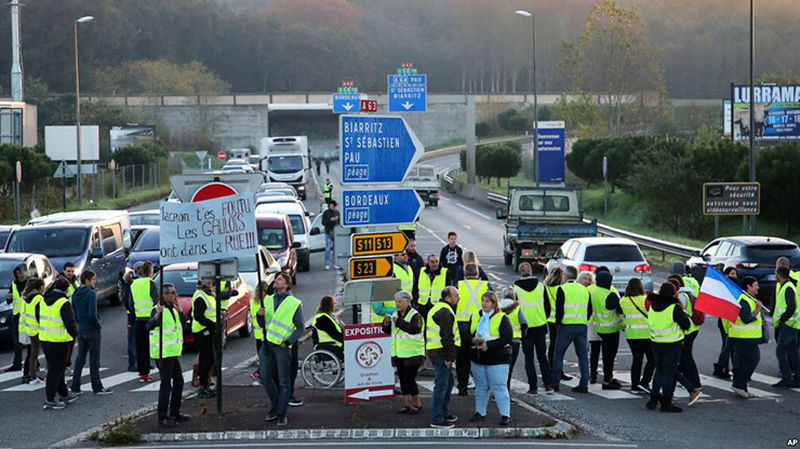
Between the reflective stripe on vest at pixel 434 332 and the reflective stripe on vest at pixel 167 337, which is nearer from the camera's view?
the reflective stripe on vest at pixel 434 332

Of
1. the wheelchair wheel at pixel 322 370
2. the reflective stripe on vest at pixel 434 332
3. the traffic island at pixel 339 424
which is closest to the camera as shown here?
the traffic island at pixel 339 424

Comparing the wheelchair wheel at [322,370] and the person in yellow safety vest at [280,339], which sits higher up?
the person in yellow safety vest at [280,339]

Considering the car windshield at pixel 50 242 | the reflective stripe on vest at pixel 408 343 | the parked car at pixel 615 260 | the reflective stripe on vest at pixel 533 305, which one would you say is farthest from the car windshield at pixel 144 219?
the reflective stripe on vest at pixel 408 343

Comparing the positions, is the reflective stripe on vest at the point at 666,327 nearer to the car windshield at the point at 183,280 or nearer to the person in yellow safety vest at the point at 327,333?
the person in yellow safety vest at the point at 327,333

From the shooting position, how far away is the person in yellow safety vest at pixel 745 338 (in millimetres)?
14961

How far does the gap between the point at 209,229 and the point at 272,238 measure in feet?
48.0

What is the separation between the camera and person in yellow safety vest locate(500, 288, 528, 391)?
46.5 ft

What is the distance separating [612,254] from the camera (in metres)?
24.3

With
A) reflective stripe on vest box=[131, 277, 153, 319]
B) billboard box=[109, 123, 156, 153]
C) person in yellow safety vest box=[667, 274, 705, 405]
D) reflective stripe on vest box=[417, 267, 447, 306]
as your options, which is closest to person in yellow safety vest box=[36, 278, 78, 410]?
reflective stripe on vest box=[131, 277, 153, 319]

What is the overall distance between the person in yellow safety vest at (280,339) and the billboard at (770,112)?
124 ft

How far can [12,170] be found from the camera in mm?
47094

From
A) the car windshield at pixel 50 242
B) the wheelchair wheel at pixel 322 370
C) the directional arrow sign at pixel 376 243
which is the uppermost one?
the directional arrow sign at pixel 376 243

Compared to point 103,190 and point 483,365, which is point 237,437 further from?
point 103,190

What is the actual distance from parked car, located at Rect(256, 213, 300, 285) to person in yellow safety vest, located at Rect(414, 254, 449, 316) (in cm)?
1010
